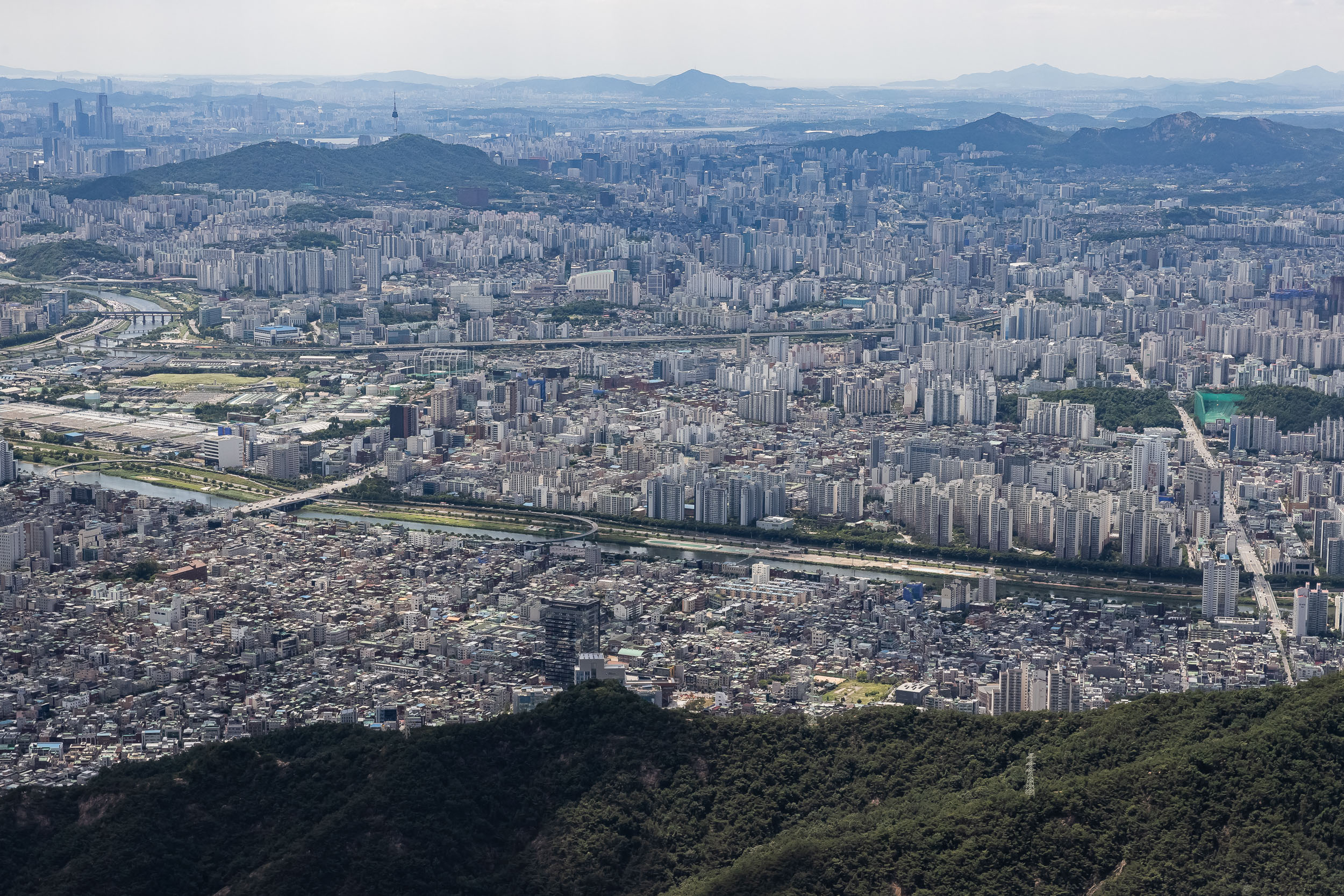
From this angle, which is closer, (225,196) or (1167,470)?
(1167,470)

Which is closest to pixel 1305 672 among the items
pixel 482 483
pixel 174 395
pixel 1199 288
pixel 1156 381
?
pixel 482 483

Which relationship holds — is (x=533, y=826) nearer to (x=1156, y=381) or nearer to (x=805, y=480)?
(x=805, y=480)

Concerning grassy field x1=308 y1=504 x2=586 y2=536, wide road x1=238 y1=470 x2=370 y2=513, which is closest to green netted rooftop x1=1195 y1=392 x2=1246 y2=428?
grassy field x1=308 y1=504 x2=586 y2=536

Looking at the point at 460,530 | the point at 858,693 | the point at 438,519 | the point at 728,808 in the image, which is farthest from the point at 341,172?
the point at 728,808

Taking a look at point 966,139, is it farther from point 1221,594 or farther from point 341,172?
point 1221,594

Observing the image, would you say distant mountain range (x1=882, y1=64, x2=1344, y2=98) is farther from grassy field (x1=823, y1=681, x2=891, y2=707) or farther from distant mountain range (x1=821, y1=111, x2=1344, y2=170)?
grassy field (x1=823, y1=681, x2=891, y2=707)
